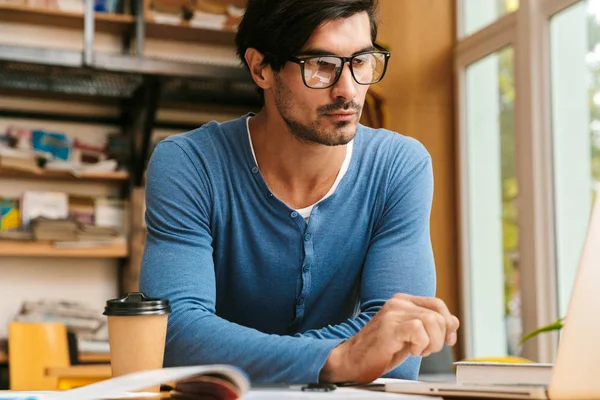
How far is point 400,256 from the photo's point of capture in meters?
1.35

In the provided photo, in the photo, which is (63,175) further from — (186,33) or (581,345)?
(581,345)

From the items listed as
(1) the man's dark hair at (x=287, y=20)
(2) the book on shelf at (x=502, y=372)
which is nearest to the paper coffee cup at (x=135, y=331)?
(2) the book on shelf at (x=502, y=372)

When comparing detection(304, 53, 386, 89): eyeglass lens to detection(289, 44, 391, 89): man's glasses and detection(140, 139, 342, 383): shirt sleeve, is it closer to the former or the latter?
detection(289, 44, 391, 89): man's glasses

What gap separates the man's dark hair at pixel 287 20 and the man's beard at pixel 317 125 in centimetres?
6

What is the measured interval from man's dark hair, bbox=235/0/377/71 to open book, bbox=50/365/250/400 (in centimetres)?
79

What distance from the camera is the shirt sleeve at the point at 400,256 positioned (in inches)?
50.1

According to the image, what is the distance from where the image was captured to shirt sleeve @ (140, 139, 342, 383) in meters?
1.06

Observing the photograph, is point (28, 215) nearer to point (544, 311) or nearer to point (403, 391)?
point (544, 311)

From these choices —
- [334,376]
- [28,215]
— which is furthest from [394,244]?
[28,215]

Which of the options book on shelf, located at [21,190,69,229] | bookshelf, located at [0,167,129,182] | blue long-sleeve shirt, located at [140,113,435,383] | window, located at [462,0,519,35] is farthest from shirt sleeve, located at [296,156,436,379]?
book on shelf, located at [21,190,69,229]

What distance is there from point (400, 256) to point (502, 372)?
0.43m

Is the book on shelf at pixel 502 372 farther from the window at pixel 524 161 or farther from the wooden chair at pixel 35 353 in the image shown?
the wooden chair at pixel 35 353

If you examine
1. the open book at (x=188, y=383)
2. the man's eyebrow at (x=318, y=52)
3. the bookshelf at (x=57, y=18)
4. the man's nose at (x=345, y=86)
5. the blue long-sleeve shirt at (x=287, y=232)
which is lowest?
the open book at (x=188, y=383)

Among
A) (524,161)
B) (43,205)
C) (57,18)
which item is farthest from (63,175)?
(524,161)
